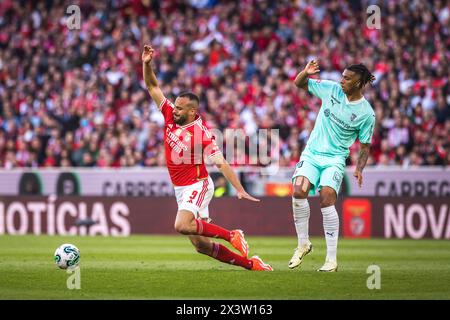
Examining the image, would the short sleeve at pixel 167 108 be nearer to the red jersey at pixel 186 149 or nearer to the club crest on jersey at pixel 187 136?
the red jersey at pixel 186 149

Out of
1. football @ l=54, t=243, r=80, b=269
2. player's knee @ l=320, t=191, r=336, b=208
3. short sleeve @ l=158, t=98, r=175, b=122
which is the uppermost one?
short sleeve @ l=158, t=98, r=175, b=122

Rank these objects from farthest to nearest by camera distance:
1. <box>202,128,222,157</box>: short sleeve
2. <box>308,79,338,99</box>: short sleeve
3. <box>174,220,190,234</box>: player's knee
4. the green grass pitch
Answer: <box>308,79,338,99</box>: short sleeve, <box>202,128,222,157</box>: short sleeve, <box>174,220,190,234</box>: player's knee, the green grass pitch

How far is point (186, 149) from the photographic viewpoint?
37.7ft

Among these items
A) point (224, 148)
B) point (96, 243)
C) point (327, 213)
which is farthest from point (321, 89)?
point (224, 148)

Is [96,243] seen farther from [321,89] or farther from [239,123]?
[321,89]

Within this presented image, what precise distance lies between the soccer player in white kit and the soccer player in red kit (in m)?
0.74

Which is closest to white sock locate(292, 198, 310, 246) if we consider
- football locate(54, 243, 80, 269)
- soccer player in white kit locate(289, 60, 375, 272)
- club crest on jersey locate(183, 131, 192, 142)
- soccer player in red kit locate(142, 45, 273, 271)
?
soccer player in white kit locate(289, 60, 375, 272)

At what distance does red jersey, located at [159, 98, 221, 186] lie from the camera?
11.5m

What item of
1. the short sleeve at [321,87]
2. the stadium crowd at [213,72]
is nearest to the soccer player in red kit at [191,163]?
the short sleeve at [321,87]

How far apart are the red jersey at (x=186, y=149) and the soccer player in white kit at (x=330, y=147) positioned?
1182 millimetres

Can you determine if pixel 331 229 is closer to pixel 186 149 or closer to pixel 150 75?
pixel 186 149

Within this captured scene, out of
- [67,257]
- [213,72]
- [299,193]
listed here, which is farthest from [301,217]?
[213,72]

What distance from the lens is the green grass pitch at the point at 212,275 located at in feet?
31.5

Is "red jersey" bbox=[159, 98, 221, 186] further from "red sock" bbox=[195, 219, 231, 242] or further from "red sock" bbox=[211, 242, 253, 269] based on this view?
"red sock" bbox=[211, 242, 253, 269]
